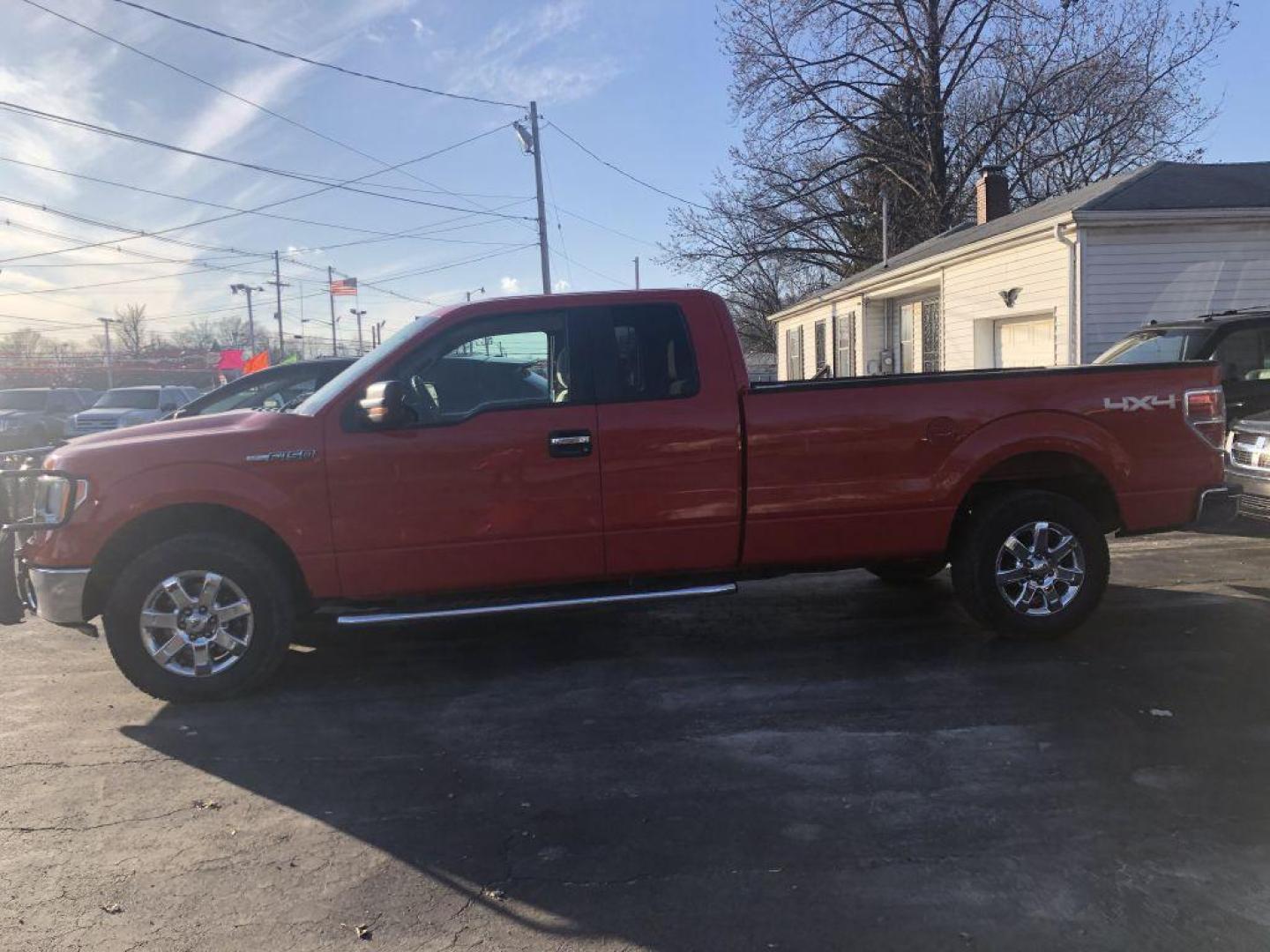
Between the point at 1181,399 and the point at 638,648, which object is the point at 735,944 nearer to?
the point at 638,648

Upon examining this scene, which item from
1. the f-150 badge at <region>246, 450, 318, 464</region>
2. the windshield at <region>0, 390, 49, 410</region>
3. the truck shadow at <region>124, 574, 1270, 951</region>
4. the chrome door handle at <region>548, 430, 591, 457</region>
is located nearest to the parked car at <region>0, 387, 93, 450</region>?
the windshield at <region>0, 390, 49, 410</region>

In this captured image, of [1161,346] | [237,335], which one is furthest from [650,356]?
[237,335]

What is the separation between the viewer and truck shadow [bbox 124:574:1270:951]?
9.59ft

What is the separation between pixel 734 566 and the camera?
16.9ft

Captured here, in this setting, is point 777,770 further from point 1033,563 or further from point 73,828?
point 73,828

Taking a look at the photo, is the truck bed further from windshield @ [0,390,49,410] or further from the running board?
windshield @ [0,390,49,410]

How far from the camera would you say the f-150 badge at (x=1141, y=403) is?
528 centimetres

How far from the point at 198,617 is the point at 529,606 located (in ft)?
5.52

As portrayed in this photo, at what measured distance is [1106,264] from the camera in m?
13.3

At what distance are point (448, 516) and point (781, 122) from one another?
28250 millimetres

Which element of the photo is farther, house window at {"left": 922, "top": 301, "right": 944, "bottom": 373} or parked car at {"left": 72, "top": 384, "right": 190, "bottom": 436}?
house window at {"left": 922, "top": 301, "right": 944, "bottom": 373}

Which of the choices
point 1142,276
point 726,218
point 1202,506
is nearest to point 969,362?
point 1142,276

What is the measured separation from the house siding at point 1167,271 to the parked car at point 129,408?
17354 mm

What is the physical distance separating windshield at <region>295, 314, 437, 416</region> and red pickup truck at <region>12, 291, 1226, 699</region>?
0.03 metres
